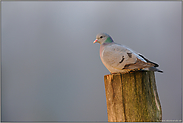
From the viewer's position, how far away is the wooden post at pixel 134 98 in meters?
1.97

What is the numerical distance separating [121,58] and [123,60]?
0.05 metres

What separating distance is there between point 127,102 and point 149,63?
695 mm

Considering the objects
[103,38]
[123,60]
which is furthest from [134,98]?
[103,38]

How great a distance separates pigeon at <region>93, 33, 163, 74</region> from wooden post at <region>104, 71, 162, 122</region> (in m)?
0.20

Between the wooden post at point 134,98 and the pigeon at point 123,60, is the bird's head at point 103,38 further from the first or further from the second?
the wooden post at point 134,98

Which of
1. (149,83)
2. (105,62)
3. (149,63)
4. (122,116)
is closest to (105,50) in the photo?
(105,62)

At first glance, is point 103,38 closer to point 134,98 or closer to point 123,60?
point 123,60

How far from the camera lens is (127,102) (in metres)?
2.00

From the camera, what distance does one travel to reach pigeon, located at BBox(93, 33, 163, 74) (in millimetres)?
2281

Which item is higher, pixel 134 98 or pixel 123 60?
pixel 123 60

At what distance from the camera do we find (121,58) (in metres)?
2.42

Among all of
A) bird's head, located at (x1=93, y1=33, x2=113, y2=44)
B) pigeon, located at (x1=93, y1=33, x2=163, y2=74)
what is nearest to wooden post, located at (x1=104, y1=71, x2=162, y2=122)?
pigeon, located at (x1=93, y1=33, x2=163, y2=74)

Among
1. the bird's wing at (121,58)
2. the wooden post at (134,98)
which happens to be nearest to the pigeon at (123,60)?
the bird's wing at (121,58)

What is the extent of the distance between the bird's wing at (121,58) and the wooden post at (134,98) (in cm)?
24
